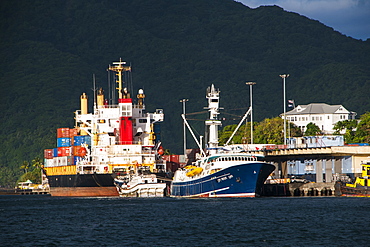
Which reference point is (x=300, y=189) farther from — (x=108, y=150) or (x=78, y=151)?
(x=78, y=151)

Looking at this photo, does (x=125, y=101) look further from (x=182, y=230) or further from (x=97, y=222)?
(x=182, y=230)

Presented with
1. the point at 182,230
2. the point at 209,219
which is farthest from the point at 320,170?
the point at 182,230

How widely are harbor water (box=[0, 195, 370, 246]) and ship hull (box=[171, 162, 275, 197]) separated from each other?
6245mm

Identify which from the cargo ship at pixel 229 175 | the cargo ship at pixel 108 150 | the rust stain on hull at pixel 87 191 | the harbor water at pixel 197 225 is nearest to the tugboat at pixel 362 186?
the harbor water at pixel 197 225

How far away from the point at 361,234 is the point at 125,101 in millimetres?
93633

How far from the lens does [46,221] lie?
278 ft

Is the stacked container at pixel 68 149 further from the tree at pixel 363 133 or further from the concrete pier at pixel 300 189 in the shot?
the tree at pixel 363 133

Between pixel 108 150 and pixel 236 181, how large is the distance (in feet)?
159

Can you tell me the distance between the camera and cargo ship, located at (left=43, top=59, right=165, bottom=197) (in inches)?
5886

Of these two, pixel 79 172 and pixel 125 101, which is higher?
pixel 125 101

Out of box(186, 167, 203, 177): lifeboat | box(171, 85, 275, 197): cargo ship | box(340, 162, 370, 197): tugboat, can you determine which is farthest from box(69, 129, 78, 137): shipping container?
box(340, 162, 370, 197): tugboat

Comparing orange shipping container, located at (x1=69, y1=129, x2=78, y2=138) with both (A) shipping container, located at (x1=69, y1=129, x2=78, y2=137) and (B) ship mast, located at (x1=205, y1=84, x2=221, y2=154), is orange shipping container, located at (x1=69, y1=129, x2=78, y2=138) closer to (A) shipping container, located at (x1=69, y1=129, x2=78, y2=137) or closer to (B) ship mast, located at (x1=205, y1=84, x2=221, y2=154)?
(A) shipping container, located at (x1=69, y1=129, x2=78, y2=137)

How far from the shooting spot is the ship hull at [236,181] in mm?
110000

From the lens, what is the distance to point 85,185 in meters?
152
